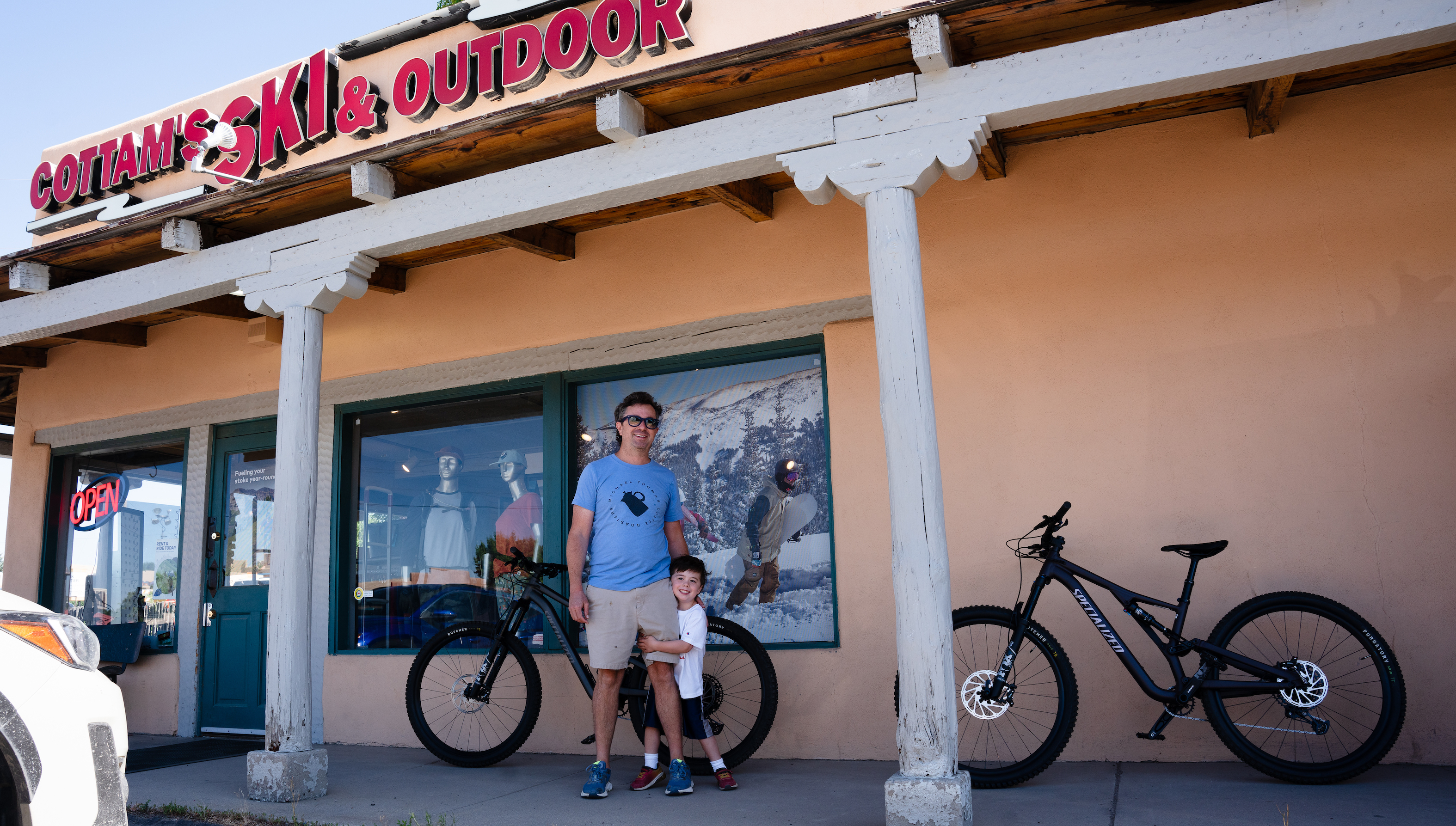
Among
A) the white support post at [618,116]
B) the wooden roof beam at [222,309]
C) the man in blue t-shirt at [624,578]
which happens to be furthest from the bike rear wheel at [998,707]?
the wooden roof beam at [222,309]

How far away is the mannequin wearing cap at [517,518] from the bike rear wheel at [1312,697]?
3.82m

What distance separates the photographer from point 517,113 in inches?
168

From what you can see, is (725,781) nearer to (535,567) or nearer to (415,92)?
(535,567)

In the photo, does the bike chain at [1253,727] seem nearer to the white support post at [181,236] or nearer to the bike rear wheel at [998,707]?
the bike rear wheel at [998,707]

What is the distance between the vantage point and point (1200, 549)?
4156 mm

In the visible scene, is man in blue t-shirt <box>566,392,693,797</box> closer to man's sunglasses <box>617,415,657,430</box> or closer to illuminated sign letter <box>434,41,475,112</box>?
man's sunglasses <box>617,415,657,430</box>

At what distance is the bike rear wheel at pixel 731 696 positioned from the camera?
477 cm

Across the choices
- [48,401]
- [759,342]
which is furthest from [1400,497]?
[48,401]

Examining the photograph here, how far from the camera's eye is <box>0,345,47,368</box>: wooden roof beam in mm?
7914

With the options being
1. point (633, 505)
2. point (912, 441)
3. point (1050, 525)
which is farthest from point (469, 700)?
point (1050, 525)

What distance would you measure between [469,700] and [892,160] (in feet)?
11.6

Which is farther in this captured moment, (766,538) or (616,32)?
(766,538)

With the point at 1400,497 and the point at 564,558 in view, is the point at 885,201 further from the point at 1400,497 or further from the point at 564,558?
the point at 564,558

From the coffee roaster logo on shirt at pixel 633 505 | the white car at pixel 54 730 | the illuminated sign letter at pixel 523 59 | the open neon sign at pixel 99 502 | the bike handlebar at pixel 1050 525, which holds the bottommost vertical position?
the white car at pixel 54 730
